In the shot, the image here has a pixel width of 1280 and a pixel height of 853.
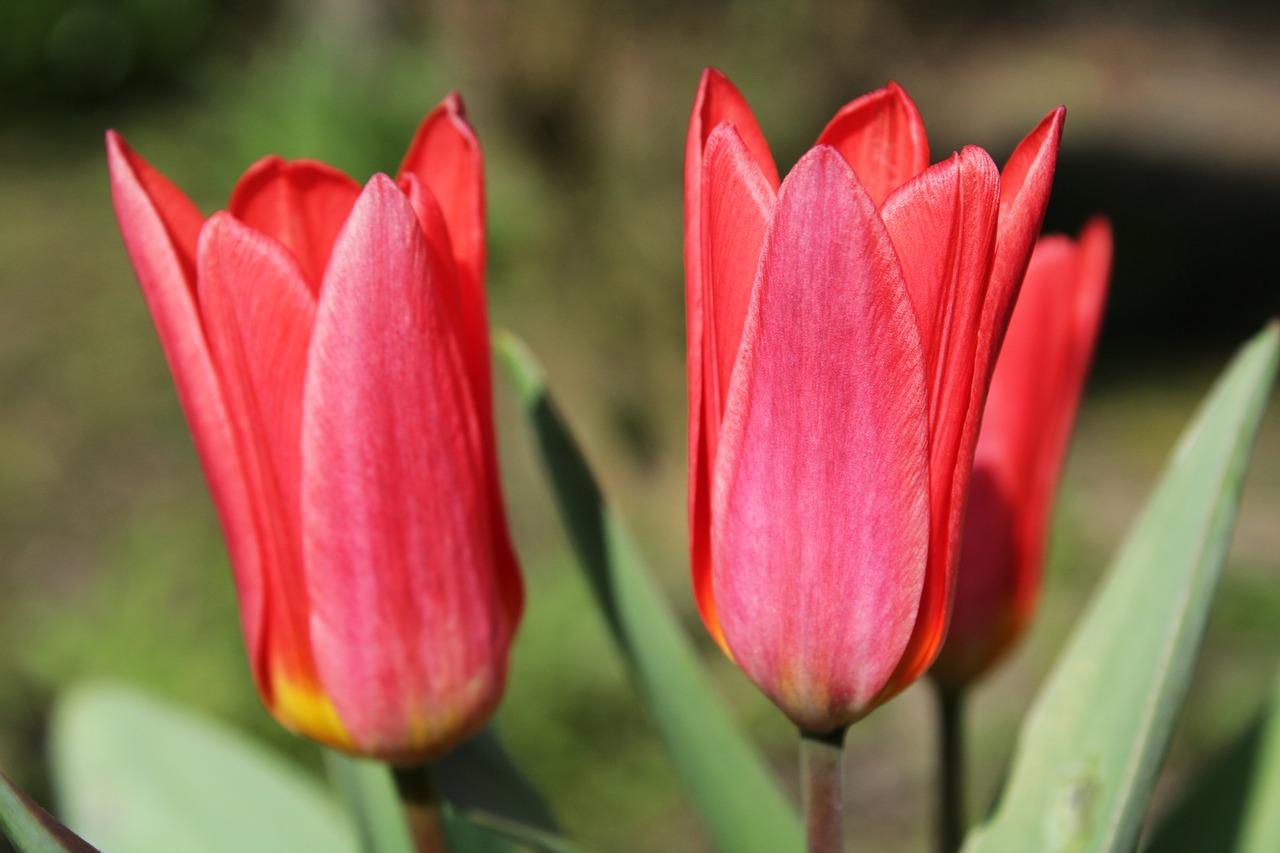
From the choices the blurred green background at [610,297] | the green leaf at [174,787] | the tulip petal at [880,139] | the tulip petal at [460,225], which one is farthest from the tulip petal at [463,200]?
the blurred green background at [610,297]

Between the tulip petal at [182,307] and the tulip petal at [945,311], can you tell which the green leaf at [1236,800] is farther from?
the tulip petal at [182,307]

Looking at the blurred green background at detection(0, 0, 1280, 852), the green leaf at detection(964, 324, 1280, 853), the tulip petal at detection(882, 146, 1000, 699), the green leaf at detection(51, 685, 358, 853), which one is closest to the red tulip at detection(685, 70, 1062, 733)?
the tulip petal at detection(882, 146, 1000, 699)

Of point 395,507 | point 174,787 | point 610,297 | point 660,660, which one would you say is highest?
point 395,507

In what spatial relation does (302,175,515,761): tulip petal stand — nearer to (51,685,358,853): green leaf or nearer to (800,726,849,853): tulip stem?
(800,726,849,853): tulip stem

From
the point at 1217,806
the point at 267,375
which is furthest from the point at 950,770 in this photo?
the point at 267,375

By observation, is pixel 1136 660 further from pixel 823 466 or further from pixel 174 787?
pixel 174 787
